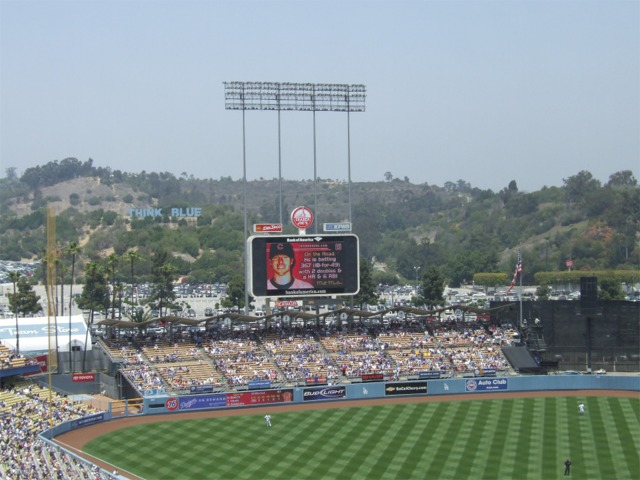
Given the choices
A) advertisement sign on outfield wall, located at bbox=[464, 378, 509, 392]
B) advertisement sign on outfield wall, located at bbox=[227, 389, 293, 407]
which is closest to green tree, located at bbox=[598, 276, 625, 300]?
advertisement sign on outfield wall, located at bbox=[464, 378, 509, 392]

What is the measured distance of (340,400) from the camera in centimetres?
6031

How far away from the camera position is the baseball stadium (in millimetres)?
45875

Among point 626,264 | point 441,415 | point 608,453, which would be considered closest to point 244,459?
point 441,415

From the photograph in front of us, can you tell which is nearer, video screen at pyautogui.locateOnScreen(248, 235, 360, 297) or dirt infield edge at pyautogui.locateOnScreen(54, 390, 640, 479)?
dirt infield edge at pyautogui.locateOnScreen(54, 390, 640, 479)

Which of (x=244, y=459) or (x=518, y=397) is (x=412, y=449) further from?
(x=518, y=397)

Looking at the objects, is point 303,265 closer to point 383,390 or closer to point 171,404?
point 383,390

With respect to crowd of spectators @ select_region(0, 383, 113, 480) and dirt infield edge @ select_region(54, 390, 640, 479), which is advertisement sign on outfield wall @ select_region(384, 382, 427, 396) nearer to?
dirt infield edge @ select_region(54, 390, 640, 479)

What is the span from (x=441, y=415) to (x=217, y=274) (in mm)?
137683

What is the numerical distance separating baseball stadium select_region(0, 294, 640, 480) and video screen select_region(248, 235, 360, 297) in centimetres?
283

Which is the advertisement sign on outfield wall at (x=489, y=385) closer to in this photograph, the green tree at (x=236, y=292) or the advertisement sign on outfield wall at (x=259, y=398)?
the advertisement sign on outfield wall at (x=259, y=398)

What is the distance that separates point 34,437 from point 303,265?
24.3 metres

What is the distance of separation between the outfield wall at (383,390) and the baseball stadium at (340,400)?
0.09 metres

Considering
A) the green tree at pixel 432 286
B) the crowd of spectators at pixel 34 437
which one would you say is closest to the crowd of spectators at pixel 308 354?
the crowd of spectators at pixel 34 437

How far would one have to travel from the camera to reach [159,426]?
177ft
